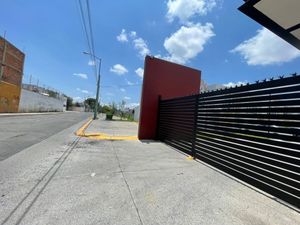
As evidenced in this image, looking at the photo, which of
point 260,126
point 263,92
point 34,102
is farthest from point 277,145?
point 34,102

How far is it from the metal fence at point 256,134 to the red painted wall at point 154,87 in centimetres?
483

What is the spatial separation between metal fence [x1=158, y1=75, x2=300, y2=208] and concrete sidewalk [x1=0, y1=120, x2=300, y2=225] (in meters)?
0.37

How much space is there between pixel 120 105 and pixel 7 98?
38486 mm

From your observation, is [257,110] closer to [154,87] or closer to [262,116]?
[262,116]

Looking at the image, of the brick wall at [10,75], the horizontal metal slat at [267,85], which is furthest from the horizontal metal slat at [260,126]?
the brick wall at [10,75]

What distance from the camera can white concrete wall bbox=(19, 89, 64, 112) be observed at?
134 ft

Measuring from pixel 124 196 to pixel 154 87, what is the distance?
9.38 metres

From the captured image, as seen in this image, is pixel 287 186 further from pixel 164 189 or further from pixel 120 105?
pixel 120 105

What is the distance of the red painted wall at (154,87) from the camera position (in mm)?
12773

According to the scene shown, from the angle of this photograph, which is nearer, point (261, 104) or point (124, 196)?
point (124, 196)

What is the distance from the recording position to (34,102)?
4681 centimetres

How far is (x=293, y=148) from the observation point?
4281 mm

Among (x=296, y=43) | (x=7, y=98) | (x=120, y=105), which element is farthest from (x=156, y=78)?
(x=120, y=105)

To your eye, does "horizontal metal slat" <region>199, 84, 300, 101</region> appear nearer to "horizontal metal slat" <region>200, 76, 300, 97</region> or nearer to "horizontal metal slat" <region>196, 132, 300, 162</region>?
"horizontal metal slat" <region>200, 76, 300, 97</region>
